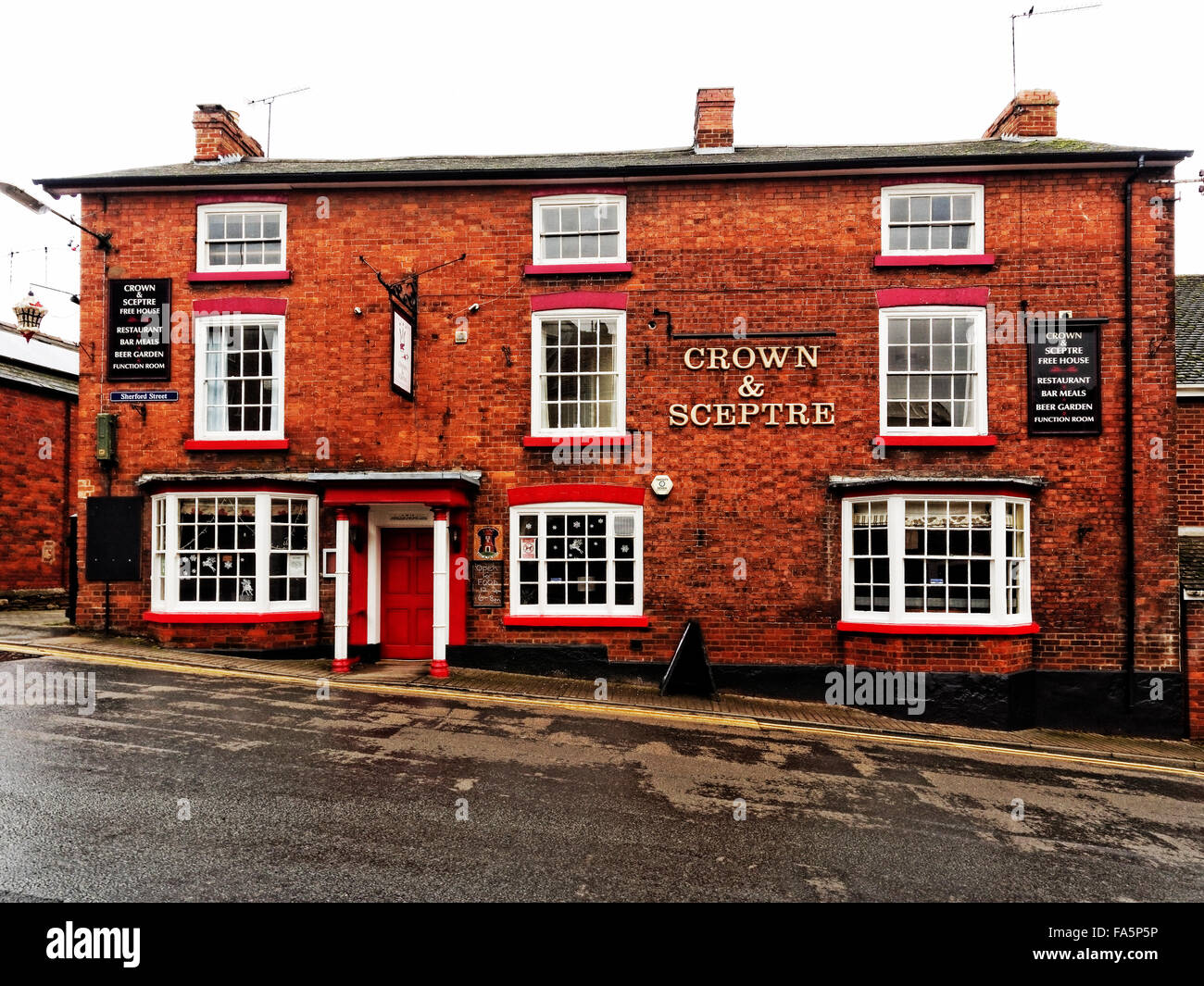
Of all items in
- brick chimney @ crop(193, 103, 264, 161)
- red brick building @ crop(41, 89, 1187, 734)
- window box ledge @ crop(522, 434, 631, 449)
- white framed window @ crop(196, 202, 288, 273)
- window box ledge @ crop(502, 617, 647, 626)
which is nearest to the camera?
red brick building @ crop(41, 89, 1187, 734)

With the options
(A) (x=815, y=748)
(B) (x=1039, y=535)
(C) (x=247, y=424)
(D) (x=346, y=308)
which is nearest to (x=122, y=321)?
(C) (x=247, y=424)

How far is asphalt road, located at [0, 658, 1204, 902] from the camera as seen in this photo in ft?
14.6

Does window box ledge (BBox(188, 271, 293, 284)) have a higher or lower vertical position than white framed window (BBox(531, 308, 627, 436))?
higher

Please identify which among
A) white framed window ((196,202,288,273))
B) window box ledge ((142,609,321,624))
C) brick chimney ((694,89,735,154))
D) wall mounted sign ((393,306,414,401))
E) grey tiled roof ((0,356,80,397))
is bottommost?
window box ledge ((142,609,321,624))

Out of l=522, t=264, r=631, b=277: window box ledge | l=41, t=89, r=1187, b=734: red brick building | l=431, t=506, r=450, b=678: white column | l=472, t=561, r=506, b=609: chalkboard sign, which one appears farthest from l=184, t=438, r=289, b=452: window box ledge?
l=522, t=264, r=631, b=277: window box ledge

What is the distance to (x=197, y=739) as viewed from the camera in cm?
711

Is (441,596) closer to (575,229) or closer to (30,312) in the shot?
(575,229)

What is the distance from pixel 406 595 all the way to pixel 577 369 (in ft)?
16.0

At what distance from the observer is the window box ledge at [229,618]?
11109mm

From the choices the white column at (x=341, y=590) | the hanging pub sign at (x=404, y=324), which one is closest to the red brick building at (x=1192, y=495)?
the hanging pub sign at (x=404, y=324)

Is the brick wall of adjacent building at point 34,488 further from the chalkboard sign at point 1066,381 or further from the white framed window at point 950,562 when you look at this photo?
the chalkboard sign at point 1066,381

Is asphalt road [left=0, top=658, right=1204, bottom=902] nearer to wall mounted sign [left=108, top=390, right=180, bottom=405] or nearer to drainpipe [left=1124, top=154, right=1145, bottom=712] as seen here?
drainpipe [left=1124, top=154, right=1145, bottom=712]

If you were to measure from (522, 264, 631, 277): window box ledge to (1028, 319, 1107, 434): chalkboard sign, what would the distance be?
6652mm

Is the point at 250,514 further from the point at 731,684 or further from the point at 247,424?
the point at 731,684
